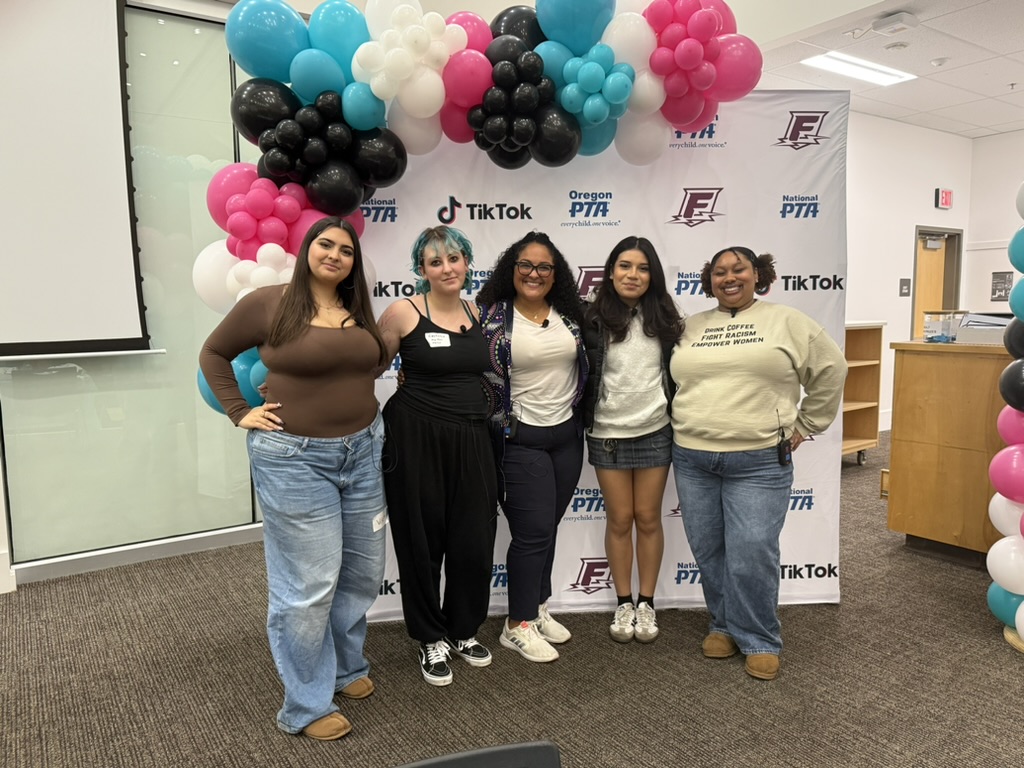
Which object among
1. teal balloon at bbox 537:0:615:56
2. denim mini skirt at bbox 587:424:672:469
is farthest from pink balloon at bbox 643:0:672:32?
denim mini skirt at bbox 587:424:672:469

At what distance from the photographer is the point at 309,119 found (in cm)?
217

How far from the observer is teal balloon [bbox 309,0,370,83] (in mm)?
2229

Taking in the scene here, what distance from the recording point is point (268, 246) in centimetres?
224

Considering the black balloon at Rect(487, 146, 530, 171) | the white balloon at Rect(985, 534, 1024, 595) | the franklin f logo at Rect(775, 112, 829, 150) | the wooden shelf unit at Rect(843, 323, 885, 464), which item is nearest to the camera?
the black balloon at Rect(487, 146, 530, 171)

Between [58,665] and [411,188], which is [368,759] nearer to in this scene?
[58,665]

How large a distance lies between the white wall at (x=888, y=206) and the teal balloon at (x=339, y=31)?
5643 millimetres

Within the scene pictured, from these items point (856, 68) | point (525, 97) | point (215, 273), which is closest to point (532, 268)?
point (525, 97)

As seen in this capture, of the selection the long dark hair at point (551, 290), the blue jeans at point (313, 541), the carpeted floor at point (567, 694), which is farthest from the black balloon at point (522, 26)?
the carpeted floor at point (567, 694)

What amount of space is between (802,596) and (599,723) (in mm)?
1308

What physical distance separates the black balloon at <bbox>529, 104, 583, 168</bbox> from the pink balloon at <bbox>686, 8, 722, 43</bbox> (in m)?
0.47

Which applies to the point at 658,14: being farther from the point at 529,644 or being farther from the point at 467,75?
the point at 529,644

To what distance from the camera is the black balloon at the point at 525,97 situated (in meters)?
2.28

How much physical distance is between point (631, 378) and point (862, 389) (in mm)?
3951

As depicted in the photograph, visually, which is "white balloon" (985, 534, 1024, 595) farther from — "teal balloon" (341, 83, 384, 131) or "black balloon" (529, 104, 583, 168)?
"teal balloon" (341, 83, 384, 131)
